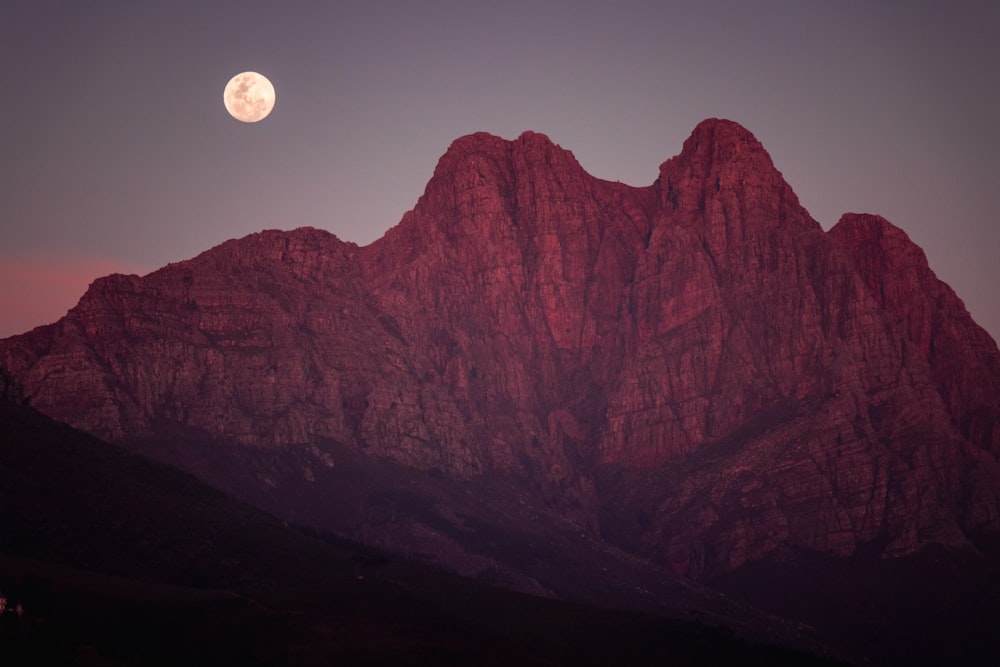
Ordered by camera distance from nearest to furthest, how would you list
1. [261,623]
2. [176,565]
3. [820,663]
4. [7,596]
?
[7,596] < [261,623] < [176,565] < [820,663]

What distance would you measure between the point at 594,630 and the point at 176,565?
159 ft

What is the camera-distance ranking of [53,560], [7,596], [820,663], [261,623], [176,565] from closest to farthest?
1. [7,596]
2. [261,623]
3. [53,560]
4. [176,565]
5. [820,663]

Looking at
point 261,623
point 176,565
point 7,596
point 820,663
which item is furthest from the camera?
point 820,663

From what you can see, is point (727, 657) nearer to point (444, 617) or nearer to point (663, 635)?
point (663, 635)

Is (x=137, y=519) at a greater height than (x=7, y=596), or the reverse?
(x=137, y=519)

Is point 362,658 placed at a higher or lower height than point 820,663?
lower

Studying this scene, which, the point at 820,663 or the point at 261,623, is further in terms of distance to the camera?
the point at 820,663

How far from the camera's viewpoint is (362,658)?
136 m

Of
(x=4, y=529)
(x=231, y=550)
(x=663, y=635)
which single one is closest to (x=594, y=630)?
(x=663, y=635)

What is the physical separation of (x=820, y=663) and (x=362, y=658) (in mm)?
68940

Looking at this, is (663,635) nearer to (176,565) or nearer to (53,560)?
(176,565)

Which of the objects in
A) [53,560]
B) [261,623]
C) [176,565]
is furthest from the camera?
[176,565]

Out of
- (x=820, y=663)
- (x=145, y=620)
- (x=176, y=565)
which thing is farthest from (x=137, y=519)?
(x=820, y=663)

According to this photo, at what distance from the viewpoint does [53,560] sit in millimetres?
157000
